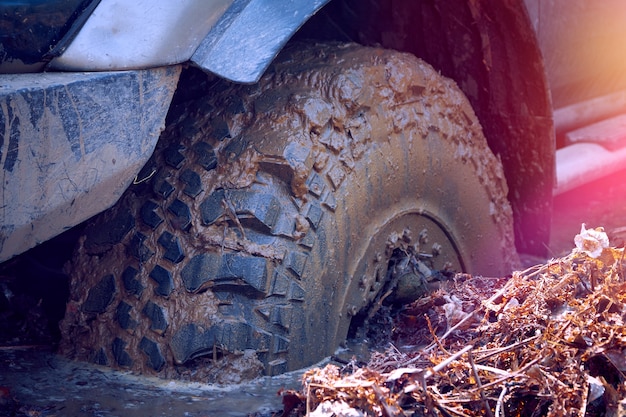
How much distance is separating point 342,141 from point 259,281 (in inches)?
16.6

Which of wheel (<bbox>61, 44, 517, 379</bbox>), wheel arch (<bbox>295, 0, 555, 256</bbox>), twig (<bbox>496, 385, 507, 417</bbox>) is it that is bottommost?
twig (<bbox>496, 385, 507, 417</bbox>)

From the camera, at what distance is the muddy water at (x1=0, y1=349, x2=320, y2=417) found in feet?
4.83

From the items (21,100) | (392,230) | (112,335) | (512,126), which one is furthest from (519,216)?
(21,100)

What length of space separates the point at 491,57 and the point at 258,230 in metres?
1.11

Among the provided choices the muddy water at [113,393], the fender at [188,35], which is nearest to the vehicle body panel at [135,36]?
the fender at [188,35]

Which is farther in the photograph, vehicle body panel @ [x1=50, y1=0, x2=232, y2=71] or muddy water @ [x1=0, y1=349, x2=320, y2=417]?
muddy water @ [x1=0, y1=349, x2=320, y2=417]

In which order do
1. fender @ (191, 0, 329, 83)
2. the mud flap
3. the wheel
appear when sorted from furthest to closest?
the wheel, fender @ (191, 0, 329, 83), the mud flap

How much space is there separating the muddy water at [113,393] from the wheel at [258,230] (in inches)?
1.5

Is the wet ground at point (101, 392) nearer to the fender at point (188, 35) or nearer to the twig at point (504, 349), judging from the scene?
the twig at point (504, 349)

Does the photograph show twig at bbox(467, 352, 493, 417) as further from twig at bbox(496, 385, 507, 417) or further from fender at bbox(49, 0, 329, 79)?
fender at bbox(49, 0, 329, 79)

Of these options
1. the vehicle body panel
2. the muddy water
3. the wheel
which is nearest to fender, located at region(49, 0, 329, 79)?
the vehicle body panel

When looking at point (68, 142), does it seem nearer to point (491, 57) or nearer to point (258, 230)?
point (258, 230)

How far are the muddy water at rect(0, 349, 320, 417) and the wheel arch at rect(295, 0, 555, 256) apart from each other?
3.52ft

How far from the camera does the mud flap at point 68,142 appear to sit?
1.23 m
